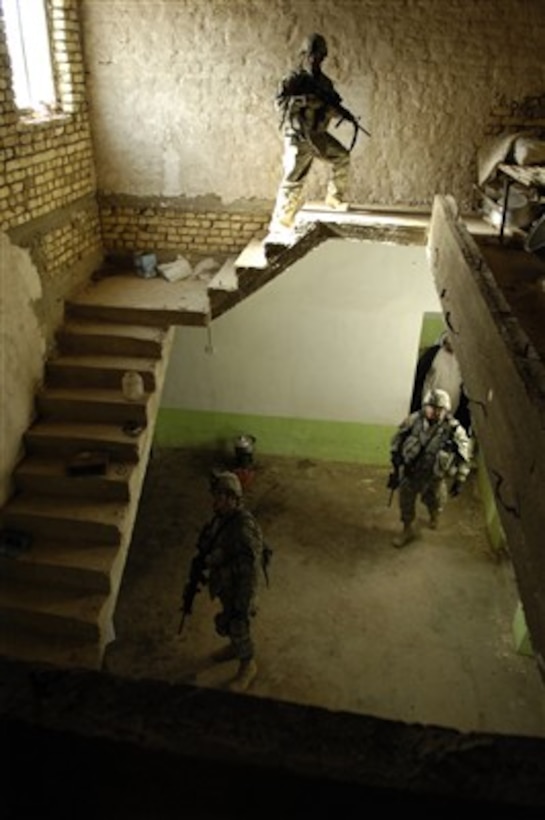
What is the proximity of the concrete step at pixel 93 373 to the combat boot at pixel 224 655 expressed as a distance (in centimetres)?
272

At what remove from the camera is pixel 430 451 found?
22.9 ft

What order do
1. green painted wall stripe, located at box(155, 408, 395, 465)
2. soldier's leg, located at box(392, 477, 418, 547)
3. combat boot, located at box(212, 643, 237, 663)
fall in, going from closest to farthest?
combat boot, located at box(212, 643, 237, 663), soldier's leg, located at box(392, 477, 418, 547), green painted wall stripe, located at box(155, 408, 395, 465)

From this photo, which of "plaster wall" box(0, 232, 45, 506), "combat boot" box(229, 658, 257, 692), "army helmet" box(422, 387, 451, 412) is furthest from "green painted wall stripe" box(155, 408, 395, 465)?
"combat boot" box(229, 658, 257, 692)

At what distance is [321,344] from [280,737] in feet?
24.1

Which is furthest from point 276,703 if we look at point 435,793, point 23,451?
point 23,451

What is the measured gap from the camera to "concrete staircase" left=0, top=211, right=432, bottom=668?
5.62m

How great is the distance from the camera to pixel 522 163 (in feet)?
21.1

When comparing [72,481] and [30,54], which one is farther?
[30,54]

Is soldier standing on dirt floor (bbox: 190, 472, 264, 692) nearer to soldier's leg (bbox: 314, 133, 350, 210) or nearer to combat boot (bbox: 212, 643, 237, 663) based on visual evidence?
combat boot (bbox: 212, 643, 237, 663)

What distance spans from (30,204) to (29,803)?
6.12m

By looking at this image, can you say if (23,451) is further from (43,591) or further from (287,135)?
(287,135)

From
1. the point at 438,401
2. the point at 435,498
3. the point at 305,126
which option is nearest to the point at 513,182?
the point at 305,126

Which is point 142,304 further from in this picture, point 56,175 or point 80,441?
point 80,441

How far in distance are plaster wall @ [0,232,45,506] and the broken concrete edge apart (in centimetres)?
511
